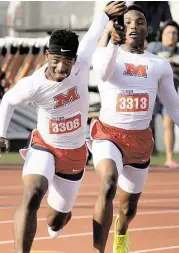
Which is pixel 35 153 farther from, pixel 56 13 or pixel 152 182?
pixel 56 13

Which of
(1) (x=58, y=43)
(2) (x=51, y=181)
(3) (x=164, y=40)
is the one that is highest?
(1) (x=58, y=43)

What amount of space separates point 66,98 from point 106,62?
0.81 m

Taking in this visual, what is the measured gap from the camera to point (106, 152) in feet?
30.1

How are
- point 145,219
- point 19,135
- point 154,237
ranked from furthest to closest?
point 19,135 < point 145,219 < point 154,237

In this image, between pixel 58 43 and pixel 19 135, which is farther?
pixel 19 135

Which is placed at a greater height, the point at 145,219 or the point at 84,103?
the point at 84,103

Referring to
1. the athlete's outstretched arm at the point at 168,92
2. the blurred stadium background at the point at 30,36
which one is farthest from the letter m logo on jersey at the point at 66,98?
the blurred stadium background at the point at 30,36

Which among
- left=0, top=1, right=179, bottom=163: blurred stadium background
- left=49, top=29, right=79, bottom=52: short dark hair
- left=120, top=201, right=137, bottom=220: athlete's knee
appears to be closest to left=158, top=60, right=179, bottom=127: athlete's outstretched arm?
left=120, top=201, right=137, bottom=220: athlete's knee

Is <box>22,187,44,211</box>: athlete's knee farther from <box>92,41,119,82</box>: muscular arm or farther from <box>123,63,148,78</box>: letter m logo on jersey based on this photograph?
<box>123,63,148,78</box>: letter m logo on jersey

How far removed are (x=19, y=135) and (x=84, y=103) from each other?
453 inches

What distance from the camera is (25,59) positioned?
69.6ft

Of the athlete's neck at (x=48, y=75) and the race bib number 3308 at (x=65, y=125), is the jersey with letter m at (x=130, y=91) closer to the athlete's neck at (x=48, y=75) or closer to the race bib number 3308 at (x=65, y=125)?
the race bib number 3308 at (x=65, y=125)

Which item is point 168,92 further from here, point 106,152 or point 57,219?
point 57,219

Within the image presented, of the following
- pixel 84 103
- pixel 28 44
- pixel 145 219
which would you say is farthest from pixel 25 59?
pixel 84 103
